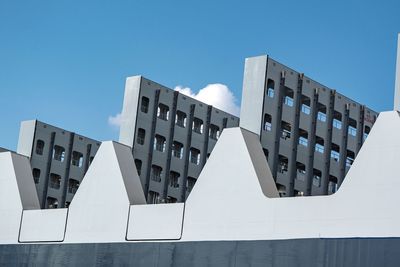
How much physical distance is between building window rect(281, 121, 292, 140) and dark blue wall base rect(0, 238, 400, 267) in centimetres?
1675

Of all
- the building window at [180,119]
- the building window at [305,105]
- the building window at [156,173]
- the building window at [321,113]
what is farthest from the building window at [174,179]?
the building window at [305,105]

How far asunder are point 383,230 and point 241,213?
17.6 ft

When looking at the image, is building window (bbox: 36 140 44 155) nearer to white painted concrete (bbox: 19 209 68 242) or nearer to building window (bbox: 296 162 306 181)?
building window (bbox: 296 162 306 181)

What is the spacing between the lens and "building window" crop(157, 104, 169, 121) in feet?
175

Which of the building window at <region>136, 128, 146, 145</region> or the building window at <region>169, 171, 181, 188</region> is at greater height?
the building window at <region>136, 128, 146, 145</region>

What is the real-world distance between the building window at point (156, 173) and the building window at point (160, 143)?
3.97ft

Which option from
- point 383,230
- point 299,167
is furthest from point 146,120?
point 383,230

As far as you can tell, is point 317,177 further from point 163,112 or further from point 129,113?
point 129,113

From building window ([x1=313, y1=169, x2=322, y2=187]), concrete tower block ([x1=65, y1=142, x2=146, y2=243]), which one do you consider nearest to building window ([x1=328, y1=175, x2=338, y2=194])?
building window ([x1=313, y1=169, x2=322, y2=187])

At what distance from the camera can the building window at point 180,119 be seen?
56.0 metres

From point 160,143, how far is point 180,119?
3.46m

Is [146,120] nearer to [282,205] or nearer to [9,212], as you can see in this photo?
[9,212]

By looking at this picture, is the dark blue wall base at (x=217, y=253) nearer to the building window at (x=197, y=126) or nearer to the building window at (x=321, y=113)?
the building window at (x=321, y=113)

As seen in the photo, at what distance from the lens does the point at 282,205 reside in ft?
89.0
